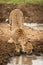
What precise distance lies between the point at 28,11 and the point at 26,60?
297 centimetres

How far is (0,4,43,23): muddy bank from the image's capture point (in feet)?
22.6

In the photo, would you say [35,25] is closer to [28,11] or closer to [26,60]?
[28,11]

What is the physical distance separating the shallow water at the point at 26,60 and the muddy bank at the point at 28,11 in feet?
7.15

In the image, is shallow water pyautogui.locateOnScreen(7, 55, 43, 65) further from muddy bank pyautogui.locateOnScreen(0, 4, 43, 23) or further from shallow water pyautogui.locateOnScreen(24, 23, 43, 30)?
muddy bank pyautogui.locateOnScreen(0, 4, 43, 23)

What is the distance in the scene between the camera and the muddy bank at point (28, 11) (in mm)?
6895

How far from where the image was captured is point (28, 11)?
24.2 ft

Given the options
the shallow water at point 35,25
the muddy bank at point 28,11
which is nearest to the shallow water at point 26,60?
the shallow water at point 35,25

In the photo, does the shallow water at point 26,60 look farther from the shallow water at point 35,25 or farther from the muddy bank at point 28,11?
the muddy bank at point 28,11

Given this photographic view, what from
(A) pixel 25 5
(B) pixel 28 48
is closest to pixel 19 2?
(A) pixel 25 5

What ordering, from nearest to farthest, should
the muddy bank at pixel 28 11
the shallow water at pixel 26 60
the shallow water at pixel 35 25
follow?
the shallow water at pixel 26 60, the shallow water at pixel 35 25, the muddy bank at pixel 28 11

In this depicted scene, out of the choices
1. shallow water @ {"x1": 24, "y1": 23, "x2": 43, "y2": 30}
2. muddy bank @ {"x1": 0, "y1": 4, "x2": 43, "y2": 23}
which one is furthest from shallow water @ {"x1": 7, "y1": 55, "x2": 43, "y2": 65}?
muddy bank @ {"x1": 0, "y1": 4, "x2": 43, "y2": 23}

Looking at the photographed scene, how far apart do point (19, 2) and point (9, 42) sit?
2.77 metres

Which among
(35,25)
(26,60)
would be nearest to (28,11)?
(35,25)

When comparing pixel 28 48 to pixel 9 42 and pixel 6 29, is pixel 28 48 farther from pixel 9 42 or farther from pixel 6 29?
pixel 6 29
